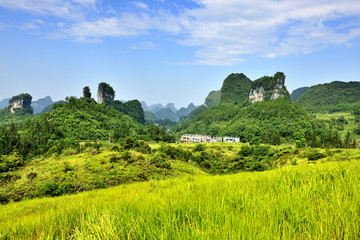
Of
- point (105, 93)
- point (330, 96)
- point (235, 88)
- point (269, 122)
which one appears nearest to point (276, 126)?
point (269, 122)

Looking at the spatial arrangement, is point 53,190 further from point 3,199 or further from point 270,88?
point 270,88

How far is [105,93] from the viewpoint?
112000 mm

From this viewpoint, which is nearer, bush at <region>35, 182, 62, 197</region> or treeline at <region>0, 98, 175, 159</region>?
bush at <region>35, 182, 62, 197</region>

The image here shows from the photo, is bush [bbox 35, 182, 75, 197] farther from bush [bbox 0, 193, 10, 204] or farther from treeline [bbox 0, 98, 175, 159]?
treeline [bbox 0, 98, 175, 159]

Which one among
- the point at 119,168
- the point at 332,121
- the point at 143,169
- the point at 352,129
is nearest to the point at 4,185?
the point at 119,168

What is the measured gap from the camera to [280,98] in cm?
10438

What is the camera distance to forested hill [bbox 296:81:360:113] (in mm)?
136312

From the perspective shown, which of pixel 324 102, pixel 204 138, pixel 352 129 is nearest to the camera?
pixel 352 129

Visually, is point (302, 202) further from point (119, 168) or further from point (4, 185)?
point (4, 185)

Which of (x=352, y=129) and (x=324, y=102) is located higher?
(x=324, y=102)

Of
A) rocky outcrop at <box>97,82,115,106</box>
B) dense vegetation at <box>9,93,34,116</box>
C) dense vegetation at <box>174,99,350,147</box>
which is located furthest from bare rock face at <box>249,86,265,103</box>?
dense vegetation at <box>9,93,34,116</box>

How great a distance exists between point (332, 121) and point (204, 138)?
55598 mm

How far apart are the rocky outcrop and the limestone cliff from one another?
269 ft

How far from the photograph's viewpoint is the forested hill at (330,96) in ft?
447
